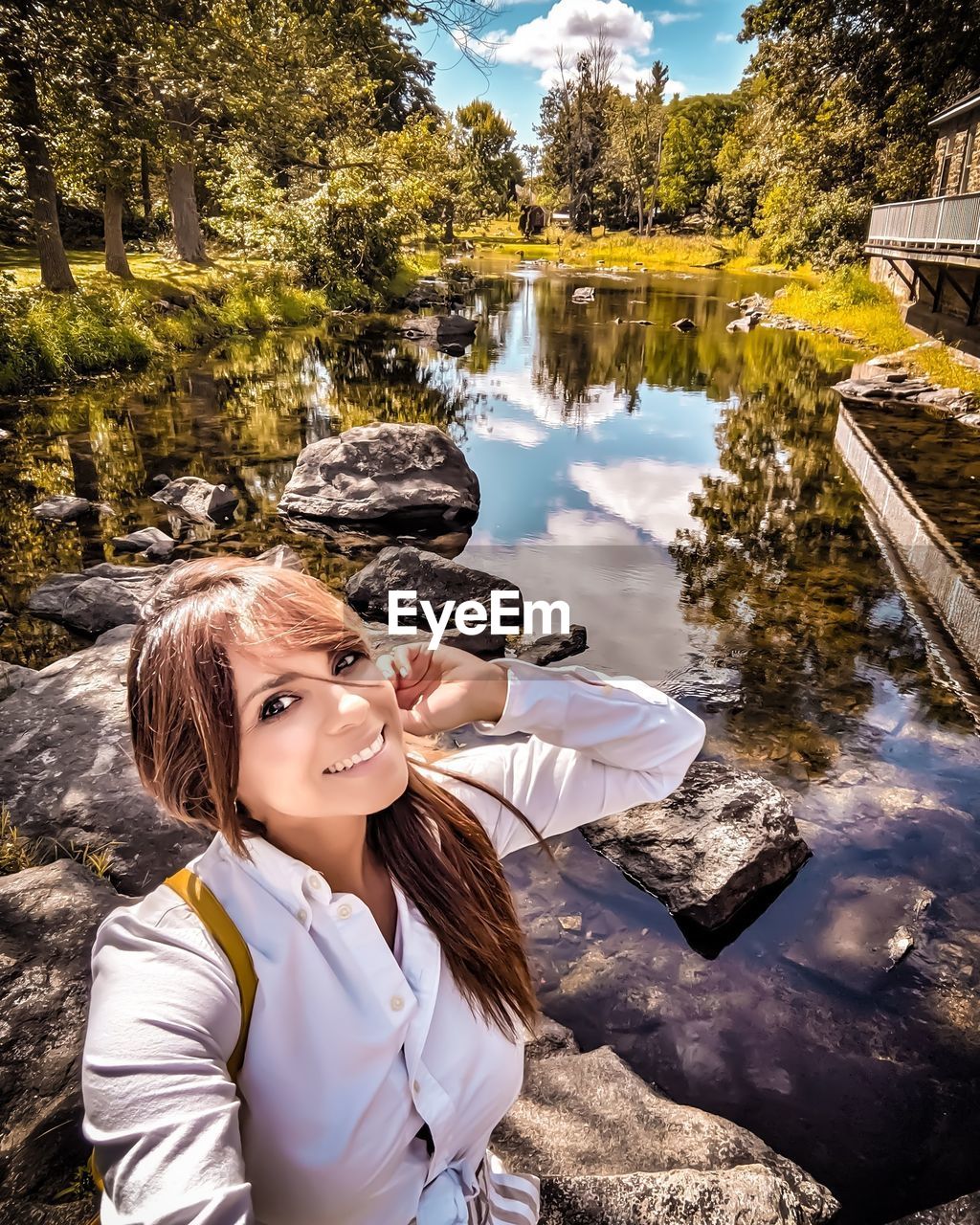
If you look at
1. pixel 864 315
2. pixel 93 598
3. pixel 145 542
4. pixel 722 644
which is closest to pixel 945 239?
pixel 864 315

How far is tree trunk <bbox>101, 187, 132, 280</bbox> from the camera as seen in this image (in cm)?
1991

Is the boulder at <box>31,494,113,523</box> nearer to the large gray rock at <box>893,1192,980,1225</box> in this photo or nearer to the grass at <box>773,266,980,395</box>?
the large gray rock at <box>893,1192,980,1225</box>

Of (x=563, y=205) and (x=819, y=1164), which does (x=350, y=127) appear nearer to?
(x=819, y=1164)

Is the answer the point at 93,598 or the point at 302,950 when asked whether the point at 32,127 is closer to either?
the point at 93,598

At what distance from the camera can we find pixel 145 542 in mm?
8469

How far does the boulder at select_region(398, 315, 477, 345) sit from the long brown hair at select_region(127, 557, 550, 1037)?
22925mm

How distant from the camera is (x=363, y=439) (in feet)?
33.9

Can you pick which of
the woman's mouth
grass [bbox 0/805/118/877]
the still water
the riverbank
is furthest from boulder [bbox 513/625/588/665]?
the riverbank

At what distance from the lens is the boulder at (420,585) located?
7188 mm

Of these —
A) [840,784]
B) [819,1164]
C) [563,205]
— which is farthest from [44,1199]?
[563,205]

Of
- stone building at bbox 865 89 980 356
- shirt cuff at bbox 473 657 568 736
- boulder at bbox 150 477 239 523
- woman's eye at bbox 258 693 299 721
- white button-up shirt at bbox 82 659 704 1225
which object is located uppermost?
stone building at bbox 865 89 980 356

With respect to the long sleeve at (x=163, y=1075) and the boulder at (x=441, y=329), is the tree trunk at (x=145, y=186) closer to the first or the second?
the boulder at (x=441, y=329)

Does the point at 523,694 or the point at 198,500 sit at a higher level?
the point at 523,694

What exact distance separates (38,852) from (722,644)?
17.8 ft
